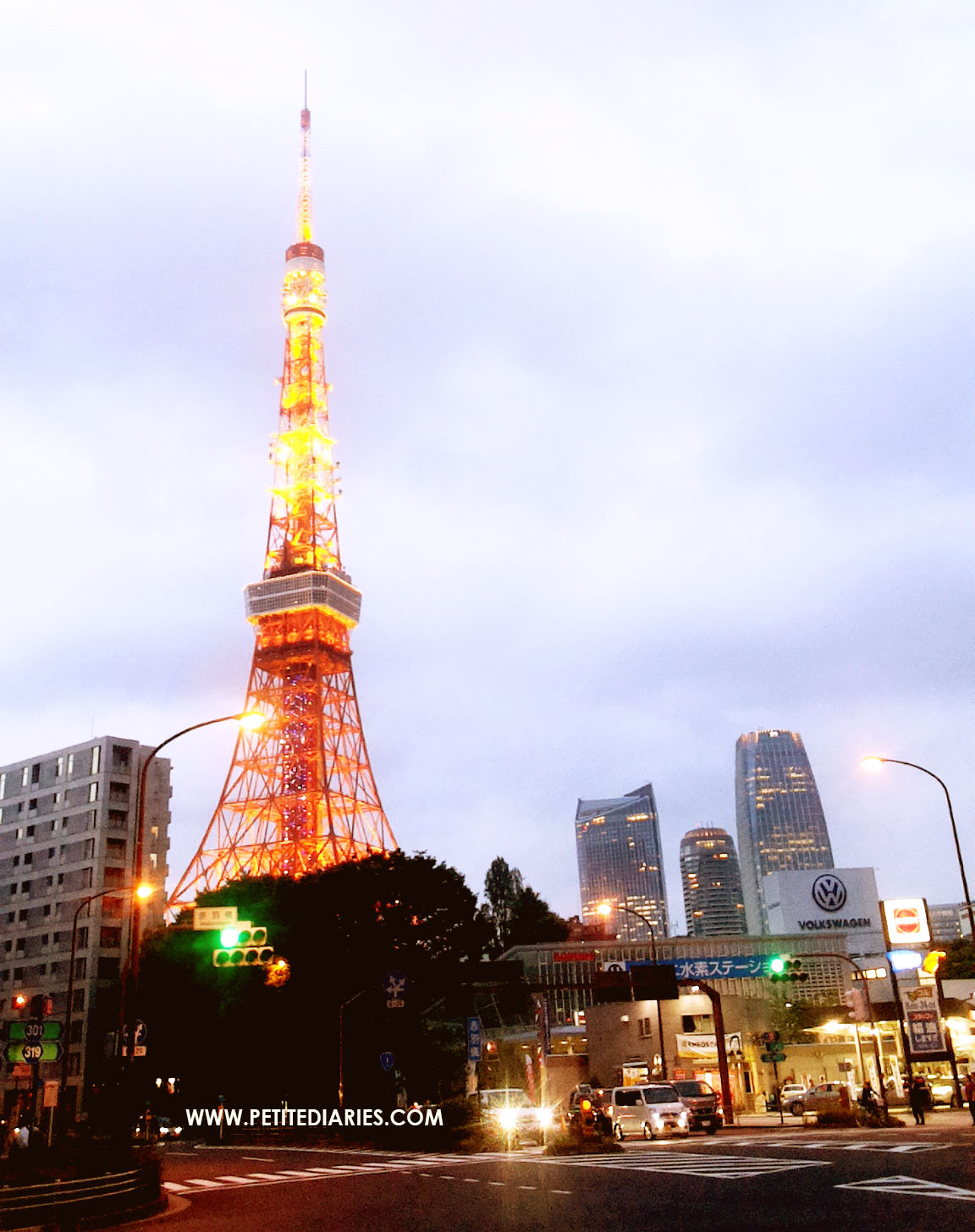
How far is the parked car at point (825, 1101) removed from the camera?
122 ft


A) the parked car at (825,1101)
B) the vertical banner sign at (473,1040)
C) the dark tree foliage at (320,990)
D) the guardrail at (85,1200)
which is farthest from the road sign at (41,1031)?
the dark tree foliage at (320,990)

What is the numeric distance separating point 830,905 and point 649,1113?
→ 84.3 m

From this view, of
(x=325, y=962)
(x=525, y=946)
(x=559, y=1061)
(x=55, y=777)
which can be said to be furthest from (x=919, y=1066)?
(x=55, y=777)

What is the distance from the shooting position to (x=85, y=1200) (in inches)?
744

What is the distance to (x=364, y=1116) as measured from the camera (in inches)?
2032

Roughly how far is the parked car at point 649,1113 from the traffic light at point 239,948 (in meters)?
15.0

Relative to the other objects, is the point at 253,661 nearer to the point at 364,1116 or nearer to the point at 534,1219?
Answer: the point at 364,1116

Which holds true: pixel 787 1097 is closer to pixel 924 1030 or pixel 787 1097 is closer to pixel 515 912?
pixel 924 1030

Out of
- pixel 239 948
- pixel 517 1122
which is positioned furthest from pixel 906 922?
pixel 239 948

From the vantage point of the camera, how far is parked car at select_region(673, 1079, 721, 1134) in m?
38.6

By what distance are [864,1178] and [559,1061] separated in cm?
5987

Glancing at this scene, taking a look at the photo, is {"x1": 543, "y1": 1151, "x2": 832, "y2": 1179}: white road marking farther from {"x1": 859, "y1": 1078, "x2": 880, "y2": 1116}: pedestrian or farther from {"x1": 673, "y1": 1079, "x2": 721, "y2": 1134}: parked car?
{"x1": 673, "y1": 1079, "x2": 721, "y2": 1134}: parked car

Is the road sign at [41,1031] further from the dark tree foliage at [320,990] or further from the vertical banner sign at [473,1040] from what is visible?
the dark tree foliage at [320,990]

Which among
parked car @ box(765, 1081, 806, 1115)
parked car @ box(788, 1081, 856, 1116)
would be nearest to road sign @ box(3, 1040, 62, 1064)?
parked car @ box(788, 1081, 856, 1116)
